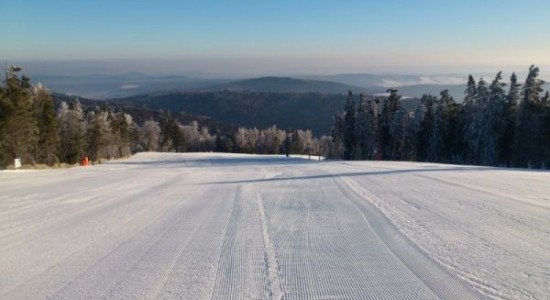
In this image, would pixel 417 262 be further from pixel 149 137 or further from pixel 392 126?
pixel 149 137

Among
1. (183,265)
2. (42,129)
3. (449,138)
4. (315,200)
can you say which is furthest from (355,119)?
(183,265)

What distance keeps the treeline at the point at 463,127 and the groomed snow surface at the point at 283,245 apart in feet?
140

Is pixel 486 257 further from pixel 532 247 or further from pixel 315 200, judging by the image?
pixel 315 200

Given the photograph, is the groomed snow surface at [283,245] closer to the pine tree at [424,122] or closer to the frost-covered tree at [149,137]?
the pine tree at [424,122]

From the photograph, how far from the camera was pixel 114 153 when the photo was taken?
8456 cm

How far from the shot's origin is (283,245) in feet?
18.5

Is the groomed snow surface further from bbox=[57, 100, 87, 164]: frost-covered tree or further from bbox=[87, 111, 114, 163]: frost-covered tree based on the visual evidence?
bbox=[87, 111, 114, 163]: frost-covered tree

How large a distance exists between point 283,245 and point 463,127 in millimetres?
56272

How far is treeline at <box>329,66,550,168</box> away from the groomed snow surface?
140 ft

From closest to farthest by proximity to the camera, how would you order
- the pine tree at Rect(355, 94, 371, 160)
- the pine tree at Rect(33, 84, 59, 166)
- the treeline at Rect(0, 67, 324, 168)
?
1. the treeline at Rect(0, 67, 324, 168)
2. the pine tree at Rect(33, 84, 59, 166)
3. the pine tree at Rect(355, 94, 371, 160)

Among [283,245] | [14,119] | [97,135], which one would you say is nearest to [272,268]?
[283,245]

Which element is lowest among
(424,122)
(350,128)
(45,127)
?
(45,127)

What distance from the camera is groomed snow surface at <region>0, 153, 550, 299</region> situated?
13.8 ft

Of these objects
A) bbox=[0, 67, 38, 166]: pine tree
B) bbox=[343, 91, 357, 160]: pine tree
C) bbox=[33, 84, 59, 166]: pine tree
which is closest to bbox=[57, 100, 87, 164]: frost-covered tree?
bbox=[33, 84, 59, 166]: pine tree
